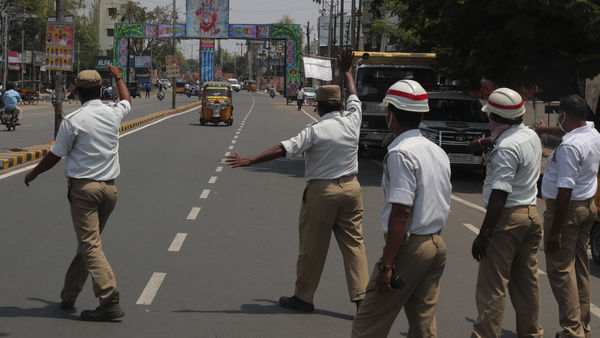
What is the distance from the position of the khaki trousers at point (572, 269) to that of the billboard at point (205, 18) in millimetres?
63271

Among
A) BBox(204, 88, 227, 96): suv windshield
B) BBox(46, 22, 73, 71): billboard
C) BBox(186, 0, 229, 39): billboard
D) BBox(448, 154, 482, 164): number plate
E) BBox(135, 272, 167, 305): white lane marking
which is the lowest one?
BBox(135, 272, 167, 305): white lane marking

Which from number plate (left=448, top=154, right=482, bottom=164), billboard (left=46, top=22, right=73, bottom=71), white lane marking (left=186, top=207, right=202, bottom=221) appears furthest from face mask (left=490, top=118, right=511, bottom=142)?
billboard (left=46, top=22, right=73, bottom=71)

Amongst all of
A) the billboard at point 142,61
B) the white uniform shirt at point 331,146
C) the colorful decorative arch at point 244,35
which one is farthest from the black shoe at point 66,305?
the billboard at point 142,61

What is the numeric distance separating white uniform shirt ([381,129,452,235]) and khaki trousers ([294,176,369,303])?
195 centimetres

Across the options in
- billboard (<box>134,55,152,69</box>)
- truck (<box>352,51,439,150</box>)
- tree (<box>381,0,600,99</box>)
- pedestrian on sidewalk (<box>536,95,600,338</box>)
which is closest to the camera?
pedestrian on sidewalk (<box>536,95,600,338</box>)

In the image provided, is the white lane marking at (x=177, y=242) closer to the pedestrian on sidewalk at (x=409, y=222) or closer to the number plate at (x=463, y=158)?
the pedestrian on sidewalk at (x=409, y=222)

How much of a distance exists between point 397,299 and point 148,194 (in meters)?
9.30

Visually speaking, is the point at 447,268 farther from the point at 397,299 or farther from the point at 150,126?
the point at 150,126

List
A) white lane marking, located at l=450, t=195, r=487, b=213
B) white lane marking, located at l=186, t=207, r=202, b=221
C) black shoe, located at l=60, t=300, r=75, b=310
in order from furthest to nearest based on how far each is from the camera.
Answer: white lane marking, located at l=450, t=195, r=487, b=213, white lane marking, located at l=186, t=207, r=202, b=221, black shoe, located at l=60, t=300, r=75, b=310

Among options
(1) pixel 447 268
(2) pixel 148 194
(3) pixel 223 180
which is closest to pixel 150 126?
(3) pixel 223 180

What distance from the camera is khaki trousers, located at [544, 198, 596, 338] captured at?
5523 millimetres

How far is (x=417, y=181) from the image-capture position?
13.2 ft

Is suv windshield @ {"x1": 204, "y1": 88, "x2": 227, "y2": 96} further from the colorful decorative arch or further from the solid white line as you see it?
the colorful decorative arch

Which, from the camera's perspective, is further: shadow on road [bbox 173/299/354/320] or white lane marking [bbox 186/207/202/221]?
white lane marking [bbox 186/207/202/221]
